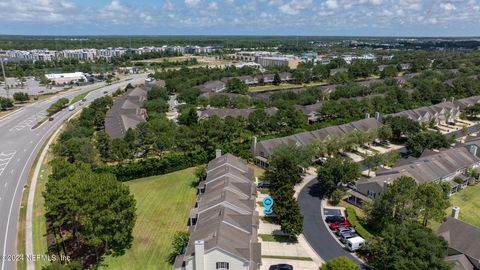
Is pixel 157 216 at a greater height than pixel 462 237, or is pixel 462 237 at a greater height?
pixel 462 237

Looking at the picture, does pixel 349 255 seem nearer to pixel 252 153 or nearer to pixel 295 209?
pixel 295 209

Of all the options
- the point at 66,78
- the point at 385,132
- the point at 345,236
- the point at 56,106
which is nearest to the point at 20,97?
the point at 56,106

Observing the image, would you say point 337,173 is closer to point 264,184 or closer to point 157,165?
point 264,184

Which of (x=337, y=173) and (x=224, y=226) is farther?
(x=337, y=173)

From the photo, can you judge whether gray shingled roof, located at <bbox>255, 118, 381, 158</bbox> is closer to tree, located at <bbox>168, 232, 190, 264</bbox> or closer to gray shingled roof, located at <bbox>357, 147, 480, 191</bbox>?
gray shingled roof, located at <bbox>357, 147, 480, 191</bbox>

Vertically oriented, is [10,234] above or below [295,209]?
below

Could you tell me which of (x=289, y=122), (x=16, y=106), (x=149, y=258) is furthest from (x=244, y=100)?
(x=16, y=106)
